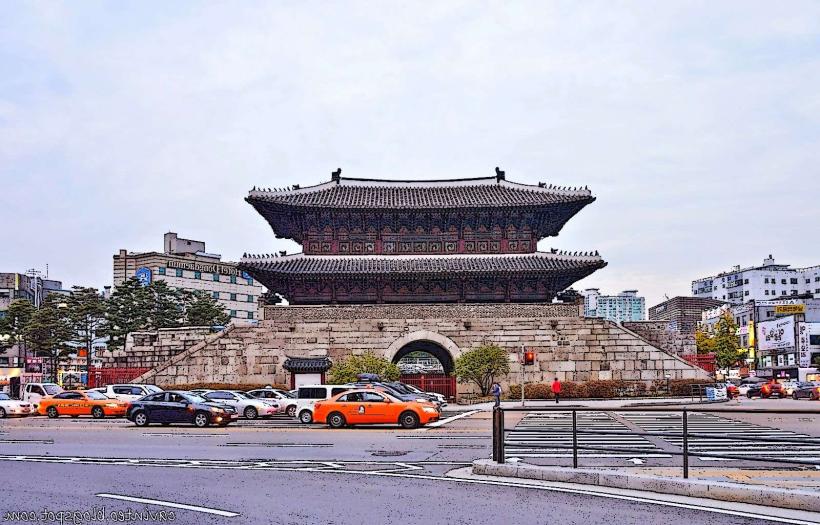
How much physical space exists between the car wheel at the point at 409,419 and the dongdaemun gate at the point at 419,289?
16.4 m

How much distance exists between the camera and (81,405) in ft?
112

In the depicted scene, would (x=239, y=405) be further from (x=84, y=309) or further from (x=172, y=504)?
(x=84, y=309)

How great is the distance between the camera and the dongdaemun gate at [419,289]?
140 ft

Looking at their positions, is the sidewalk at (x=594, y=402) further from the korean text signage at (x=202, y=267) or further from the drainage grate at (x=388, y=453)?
the korean text signage at (x=202, y=267)

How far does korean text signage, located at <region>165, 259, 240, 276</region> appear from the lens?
9546 cm

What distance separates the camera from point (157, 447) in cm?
1866

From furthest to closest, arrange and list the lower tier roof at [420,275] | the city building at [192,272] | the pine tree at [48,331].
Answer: the city building at [192,272], the pine tree at [48,331], the lower tier roof at [420,275]

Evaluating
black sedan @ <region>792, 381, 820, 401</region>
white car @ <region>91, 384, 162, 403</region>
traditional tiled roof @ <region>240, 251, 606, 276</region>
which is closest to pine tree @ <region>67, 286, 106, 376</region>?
traditional tiled roof @ <region>240, 251, 606, 276</region>

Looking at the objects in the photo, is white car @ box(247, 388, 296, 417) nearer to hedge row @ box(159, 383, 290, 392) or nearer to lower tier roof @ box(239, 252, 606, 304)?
hedge row @ box(159, 383, 290, 392)

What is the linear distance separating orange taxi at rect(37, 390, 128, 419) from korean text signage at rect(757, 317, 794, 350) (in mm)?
64658

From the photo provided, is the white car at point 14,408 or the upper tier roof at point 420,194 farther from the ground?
the upper tier roof at point 420,194

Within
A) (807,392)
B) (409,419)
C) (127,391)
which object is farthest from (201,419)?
(807,392)

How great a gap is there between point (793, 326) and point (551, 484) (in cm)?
7455

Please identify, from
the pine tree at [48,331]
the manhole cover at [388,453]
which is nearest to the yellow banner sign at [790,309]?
the pine tree at [48,331]
